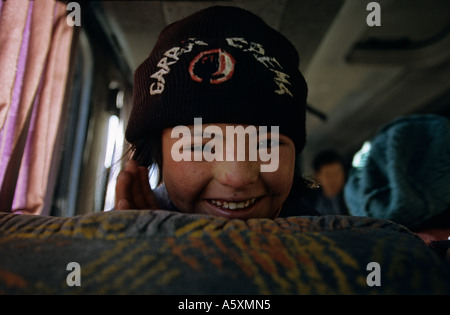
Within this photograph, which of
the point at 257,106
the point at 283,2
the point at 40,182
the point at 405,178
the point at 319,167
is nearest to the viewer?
the point at 257,106

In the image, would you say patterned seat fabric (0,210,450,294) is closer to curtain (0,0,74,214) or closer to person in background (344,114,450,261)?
person in background (344,114,450,261)

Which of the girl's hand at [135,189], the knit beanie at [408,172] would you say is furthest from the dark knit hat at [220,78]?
the knit beanie at [408,172]

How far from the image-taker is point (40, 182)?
134cm

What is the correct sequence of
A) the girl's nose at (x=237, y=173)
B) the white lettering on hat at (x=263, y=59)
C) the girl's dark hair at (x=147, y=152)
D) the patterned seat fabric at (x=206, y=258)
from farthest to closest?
1. the girl's dark hair at (x=147, y=152)
2. the white lettering on hat at (x=263, y=59)
3. the girl's nose at (x=237, y=173)
4. the patterned seat fabric at (x=206, y=258)

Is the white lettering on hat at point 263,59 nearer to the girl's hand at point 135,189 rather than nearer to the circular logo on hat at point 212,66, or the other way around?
the circular logo on hat at point 212,66

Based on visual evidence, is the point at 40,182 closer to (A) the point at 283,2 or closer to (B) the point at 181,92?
(B) the point at 181,92

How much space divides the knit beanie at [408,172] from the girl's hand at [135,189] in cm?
76

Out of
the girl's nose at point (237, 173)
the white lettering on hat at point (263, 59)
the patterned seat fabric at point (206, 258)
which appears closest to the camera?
the patterned seat fabric at point (206, 258)

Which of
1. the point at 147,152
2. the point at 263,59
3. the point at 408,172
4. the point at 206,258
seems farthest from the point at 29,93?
the point at 408,172

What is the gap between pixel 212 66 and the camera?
0.84 m

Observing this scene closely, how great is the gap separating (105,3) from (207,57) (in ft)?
5.97

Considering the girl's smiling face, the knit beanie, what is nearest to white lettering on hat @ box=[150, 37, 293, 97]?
the girl's smiling face

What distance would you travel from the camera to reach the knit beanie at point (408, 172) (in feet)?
3.13
